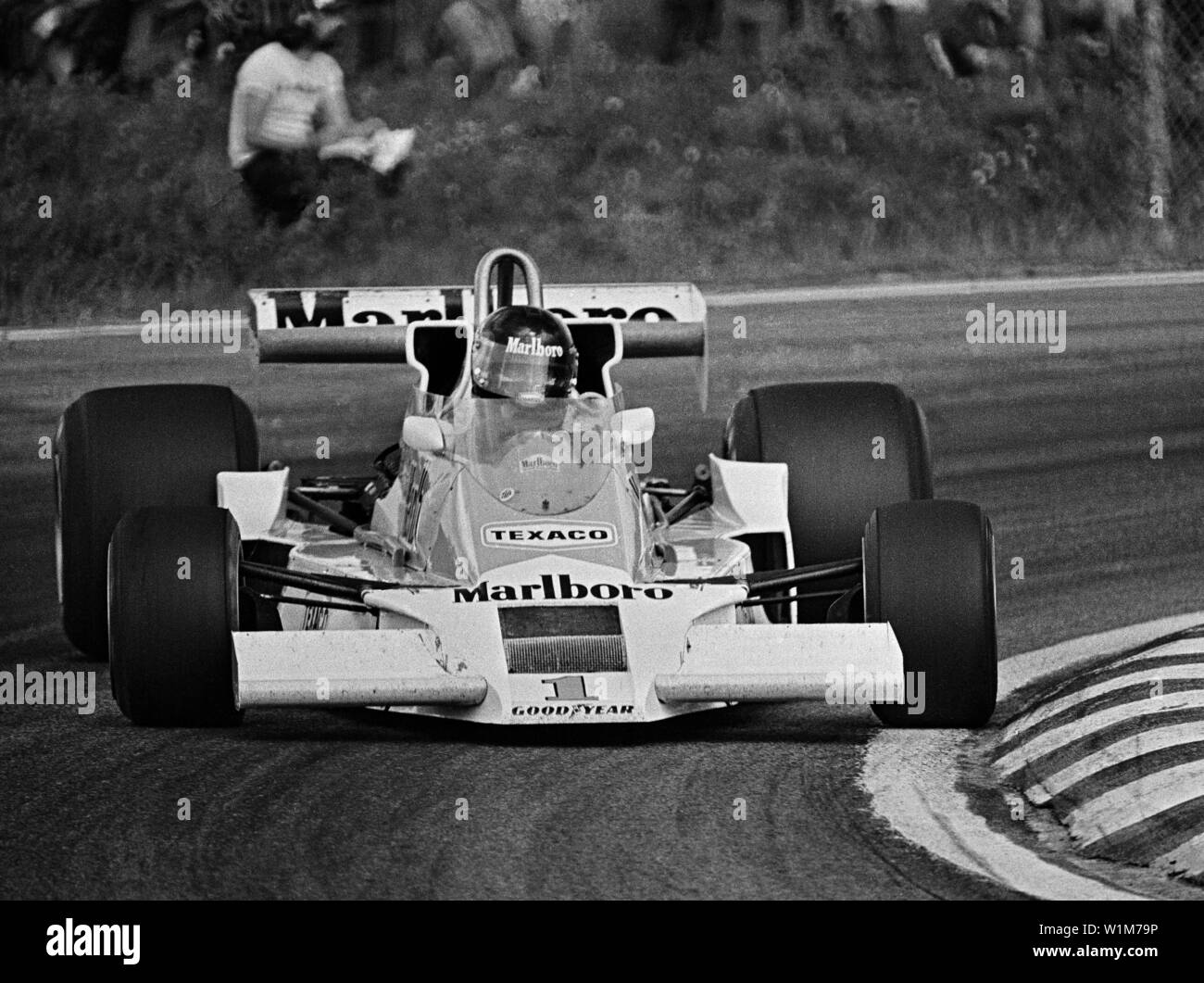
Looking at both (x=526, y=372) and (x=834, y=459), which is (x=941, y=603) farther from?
(x=526, y=372)

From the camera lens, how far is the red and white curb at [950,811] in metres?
7.20

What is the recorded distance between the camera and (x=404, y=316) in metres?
11.1

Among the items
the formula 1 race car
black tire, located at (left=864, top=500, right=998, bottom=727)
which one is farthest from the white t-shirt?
black tire, located at (left=864, top=500, right=998, bottom=727)

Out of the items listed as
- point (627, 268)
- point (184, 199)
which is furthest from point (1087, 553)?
point (184, 199)

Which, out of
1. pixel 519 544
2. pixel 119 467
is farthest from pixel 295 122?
pixel 519 544

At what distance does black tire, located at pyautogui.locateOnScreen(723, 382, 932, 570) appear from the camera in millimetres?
10203

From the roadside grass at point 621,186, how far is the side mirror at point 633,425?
31.9ft

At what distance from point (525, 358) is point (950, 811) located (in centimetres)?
258

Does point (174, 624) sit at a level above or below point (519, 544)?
below

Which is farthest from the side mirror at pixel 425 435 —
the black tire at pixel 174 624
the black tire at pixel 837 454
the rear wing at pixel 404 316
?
the black tire at pixel 837 454

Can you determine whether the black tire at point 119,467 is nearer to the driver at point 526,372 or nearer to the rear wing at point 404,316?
the rear wing at point 404,316

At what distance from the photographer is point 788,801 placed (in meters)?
8.09

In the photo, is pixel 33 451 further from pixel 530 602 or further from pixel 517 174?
pixel 530 602

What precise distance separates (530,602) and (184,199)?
11.6m
